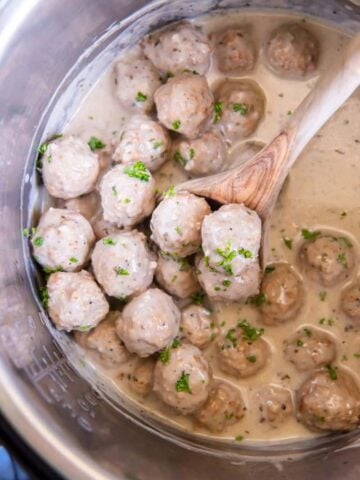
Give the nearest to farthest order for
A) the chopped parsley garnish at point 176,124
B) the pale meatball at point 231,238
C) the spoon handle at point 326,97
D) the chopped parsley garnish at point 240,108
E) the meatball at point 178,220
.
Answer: the spoon handle at point 326,97
the pale meatball at point 231,238
the meatball at point 178,220
the chopped parsley garnish at point 176,124
the chopped parsley garnish at point 240,108

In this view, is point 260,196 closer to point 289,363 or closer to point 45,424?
point 289,363

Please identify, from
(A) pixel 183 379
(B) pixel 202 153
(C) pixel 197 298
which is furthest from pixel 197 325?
(B) pixel 202 153

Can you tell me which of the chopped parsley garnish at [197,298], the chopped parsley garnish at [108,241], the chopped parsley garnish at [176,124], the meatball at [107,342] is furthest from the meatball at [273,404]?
the chopped parsley garnish at [176,124]

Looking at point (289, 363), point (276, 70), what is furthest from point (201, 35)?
point (289, 363)

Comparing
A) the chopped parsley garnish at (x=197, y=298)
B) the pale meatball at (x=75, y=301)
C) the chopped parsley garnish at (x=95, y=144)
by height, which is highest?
Result: the chopped parsley garnish at (x=95, y=144)

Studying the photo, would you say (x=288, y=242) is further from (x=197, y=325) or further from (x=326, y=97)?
(x=326, y=97)

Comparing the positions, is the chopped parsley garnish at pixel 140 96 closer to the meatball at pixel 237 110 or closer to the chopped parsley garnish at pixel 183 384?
the meatball at pixel 237 110

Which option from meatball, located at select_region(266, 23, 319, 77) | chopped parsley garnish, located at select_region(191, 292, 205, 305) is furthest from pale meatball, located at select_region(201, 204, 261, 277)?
meatball, located at select_region(266, 23, 319, 77)
